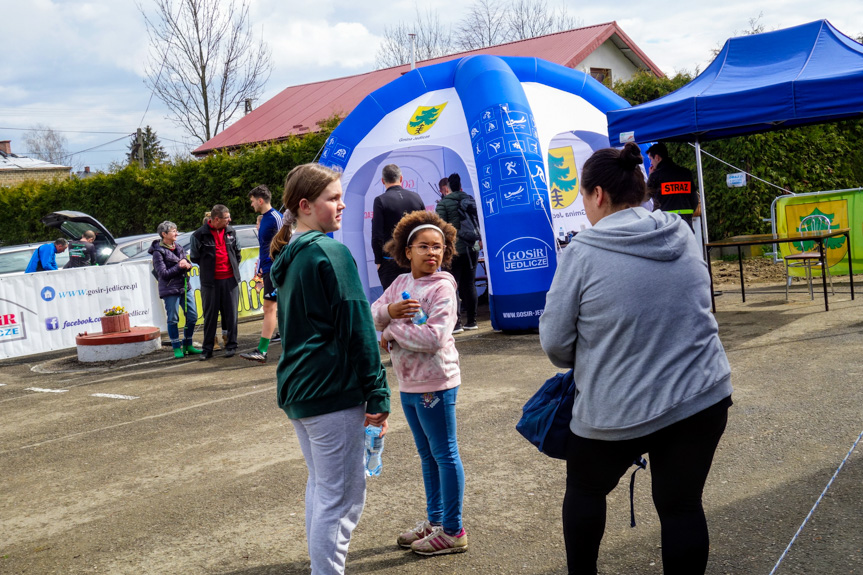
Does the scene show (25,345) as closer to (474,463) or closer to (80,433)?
(80,433)

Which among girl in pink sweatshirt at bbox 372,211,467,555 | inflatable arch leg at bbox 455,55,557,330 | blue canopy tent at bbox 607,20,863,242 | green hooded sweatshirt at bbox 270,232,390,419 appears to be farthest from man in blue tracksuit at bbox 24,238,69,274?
green hooded sweatshirt at bbox 270,232,390,419

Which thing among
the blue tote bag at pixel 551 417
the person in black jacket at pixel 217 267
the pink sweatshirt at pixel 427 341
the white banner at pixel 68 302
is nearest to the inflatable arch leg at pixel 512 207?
the person in black jacket at pixel 217 267

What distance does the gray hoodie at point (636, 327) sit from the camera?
2.49 m

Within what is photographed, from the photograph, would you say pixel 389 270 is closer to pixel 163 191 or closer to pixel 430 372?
pixel 430 372

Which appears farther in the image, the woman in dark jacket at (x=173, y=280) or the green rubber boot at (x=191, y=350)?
the green rubber boot at (x=191, y=350)

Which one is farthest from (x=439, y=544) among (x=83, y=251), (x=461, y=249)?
(x=83, y=251)

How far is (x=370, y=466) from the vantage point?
10.3 feet

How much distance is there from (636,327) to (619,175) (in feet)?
1.73

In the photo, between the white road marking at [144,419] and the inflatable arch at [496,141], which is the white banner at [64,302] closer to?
the inflatable arch at [496,141]

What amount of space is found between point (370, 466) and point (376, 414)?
1.25 feet

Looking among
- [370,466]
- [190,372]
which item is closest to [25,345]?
[190,372]

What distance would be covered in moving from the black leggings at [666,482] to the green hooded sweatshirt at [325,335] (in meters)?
0.75

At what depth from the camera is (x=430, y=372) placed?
352 centimetres

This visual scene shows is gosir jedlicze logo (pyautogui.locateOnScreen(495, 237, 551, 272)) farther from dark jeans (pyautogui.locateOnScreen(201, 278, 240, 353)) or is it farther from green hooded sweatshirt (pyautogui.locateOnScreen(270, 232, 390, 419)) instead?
green hooded sweatshirt (pyautogui.locateOnScreen(270, 232, 390, 419))
